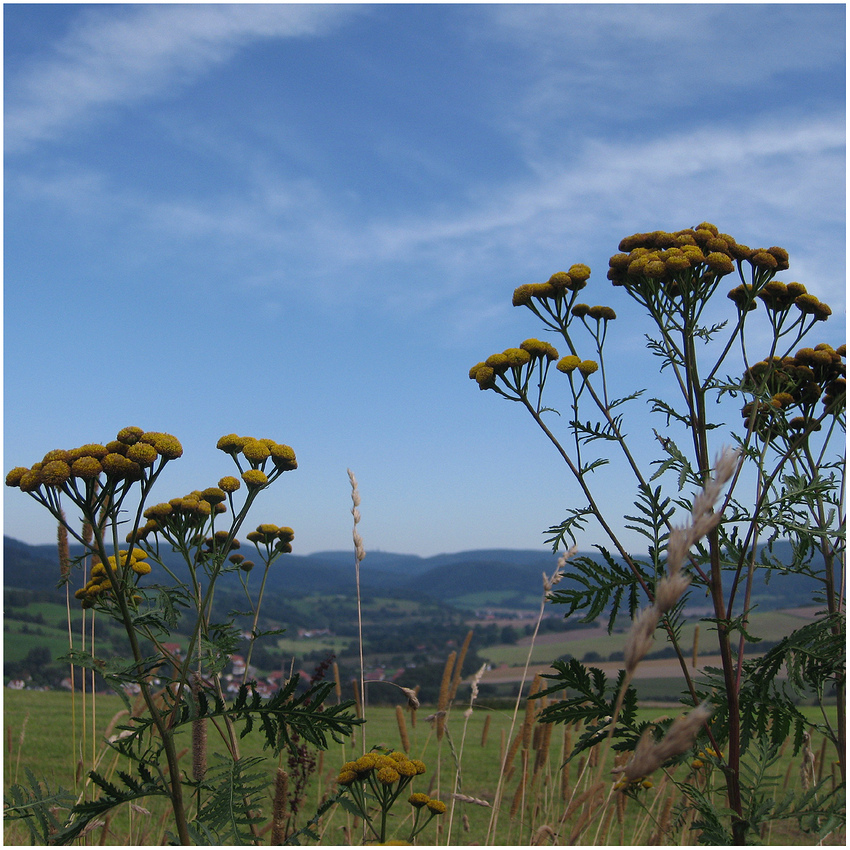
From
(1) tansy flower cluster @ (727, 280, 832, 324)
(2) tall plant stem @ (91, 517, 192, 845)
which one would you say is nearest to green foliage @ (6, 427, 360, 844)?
(2) tall plant stem @ (91, 517, 192, 845)

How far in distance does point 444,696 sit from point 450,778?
3.46 m

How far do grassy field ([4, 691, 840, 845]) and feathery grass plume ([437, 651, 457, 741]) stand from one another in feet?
Result: 0.26

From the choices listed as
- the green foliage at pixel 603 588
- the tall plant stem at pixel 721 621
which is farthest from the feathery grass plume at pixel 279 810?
the tall plant stem at pixel 721 621

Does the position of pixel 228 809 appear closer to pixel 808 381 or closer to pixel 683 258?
pixel 683 258

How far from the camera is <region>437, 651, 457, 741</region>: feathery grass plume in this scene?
346cm

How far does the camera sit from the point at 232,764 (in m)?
2.36

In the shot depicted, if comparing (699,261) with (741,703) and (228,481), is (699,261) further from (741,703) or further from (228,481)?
(228,481)

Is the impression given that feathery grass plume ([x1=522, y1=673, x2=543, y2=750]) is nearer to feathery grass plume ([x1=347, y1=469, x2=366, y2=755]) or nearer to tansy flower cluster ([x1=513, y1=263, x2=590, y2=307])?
feathery grass plume ([x1=347, y1=469, x2=366, y2=755])

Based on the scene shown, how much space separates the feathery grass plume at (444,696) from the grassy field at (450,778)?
8 centimetres

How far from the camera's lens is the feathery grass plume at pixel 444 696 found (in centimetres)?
346

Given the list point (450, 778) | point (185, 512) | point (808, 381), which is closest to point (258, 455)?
point (185, 512)

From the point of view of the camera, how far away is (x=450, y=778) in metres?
6.50

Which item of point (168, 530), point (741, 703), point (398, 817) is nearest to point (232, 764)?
point (168, 530)

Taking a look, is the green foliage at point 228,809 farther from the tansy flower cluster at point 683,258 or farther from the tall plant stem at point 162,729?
the tansy flower cluster at point 683,258
